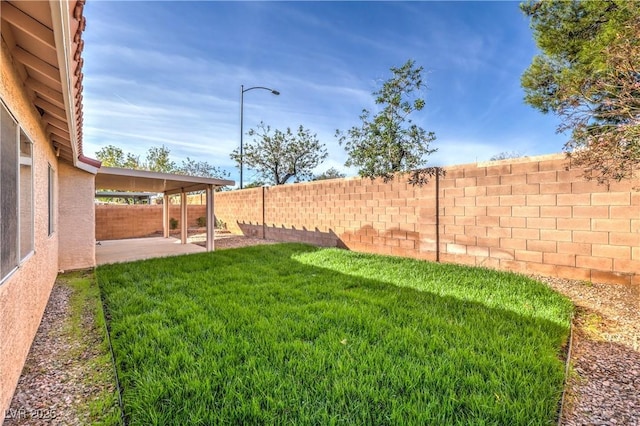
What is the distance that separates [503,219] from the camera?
262 inches

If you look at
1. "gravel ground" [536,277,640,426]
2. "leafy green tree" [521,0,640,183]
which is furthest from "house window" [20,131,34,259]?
"leafy green tree" [521,0,640,183]

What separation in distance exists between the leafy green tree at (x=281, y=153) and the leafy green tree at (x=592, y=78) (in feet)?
52.0

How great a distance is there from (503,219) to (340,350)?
5.47m

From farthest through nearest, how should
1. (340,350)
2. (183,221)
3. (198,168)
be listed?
(198,168) → (183,221) → (340,350)

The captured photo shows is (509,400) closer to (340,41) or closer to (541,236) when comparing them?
(541,236)

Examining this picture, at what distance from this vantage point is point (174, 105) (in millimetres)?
14664

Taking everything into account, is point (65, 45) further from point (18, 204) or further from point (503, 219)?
point (503, 219)

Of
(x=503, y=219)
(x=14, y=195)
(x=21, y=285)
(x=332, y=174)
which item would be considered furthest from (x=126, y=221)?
(x=503, y=219)

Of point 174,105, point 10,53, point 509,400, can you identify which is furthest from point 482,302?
point 174,105

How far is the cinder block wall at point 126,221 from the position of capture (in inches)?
595

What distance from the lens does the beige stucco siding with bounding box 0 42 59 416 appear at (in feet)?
7.65

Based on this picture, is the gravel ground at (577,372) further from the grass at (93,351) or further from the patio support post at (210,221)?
the patio support post at (210,221)

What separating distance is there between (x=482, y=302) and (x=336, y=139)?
954cm

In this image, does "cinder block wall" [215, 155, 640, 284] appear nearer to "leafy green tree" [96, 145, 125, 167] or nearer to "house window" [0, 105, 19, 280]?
"house window" [0, 105, 19, 280]
